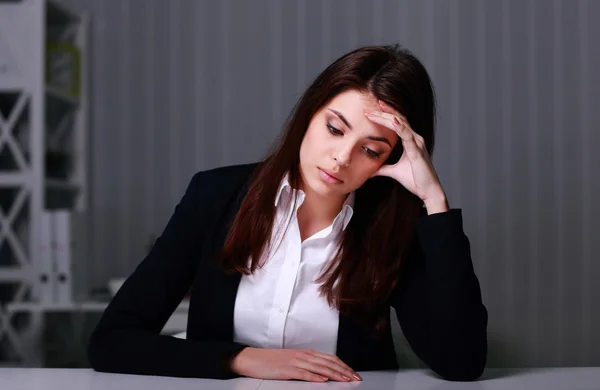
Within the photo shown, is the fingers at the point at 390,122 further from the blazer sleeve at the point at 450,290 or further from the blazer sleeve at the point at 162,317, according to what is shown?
the blazer sleeve at the point at 162,317

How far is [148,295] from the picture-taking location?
4.24 ft

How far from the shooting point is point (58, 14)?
3098mm

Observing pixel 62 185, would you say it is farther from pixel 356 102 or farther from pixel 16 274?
pixel 356 102

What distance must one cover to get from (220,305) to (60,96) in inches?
79.0

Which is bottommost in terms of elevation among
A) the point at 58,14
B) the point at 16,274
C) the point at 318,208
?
the point at 16,274

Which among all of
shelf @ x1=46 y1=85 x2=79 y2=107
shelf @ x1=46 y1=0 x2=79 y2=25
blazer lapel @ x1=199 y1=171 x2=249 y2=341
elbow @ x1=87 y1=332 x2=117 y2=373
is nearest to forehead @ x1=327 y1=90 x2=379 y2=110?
blazer lapel @ x1=199 y1=171 x2=249 y2=341

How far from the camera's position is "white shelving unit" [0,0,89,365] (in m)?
2.82

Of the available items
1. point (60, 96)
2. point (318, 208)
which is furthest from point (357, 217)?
point (60, 96)

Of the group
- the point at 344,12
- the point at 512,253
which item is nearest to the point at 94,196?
the point at 344,12

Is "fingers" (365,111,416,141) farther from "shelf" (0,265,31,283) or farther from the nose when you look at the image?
"shelf" (0,265,31,283)

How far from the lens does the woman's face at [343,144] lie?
4.19 ft

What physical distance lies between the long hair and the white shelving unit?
1701 mm

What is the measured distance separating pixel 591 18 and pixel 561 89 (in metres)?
0.36

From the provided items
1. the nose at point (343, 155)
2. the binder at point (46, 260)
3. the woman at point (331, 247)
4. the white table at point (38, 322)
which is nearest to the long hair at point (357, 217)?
the woman at point (331, 247)
